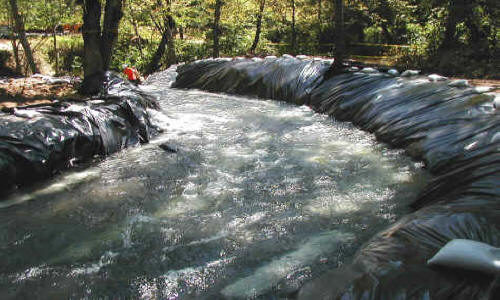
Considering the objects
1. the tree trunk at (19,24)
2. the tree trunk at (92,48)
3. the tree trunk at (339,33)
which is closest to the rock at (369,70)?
the tree trunk at (339,33)

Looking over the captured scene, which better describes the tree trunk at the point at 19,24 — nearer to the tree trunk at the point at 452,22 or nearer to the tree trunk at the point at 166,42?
the tree trunk at the point at 166,42

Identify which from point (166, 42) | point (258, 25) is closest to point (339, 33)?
point (166, 42)

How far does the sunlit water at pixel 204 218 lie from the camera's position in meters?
2.30

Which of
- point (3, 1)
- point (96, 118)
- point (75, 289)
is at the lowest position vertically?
point (75, 289)

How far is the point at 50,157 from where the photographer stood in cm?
383

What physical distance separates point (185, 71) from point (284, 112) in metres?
4.28

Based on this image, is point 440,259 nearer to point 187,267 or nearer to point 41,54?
point 187,267

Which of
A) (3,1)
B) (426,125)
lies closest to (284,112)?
(426,125)

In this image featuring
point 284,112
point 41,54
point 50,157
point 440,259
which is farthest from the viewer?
point 41,54

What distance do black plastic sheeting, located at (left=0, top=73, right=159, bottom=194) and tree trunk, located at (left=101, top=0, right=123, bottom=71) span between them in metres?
2.60

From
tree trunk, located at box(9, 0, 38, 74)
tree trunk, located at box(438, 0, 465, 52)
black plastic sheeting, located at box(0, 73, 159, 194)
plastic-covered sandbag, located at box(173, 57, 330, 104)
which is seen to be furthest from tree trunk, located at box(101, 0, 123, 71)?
tree trunk, located at box(438, 0, 465, 52)

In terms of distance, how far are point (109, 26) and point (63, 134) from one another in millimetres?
4058

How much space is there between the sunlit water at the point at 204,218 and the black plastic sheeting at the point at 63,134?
0.18 m

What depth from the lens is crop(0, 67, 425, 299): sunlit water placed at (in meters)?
2.30
